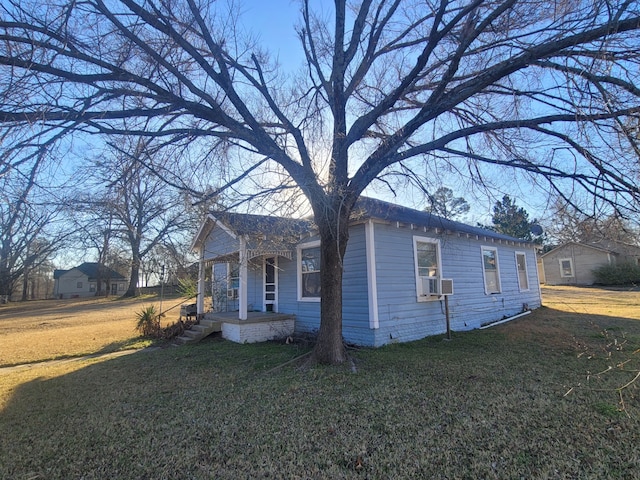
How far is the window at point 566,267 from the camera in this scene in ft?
99.2

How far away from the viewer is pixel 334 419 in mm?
3953

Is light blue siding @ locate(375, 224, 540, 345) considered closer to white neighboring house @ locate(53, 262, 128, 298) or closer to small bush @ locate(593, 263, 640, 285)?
small bush @ locate(593, 263, 640, 285)

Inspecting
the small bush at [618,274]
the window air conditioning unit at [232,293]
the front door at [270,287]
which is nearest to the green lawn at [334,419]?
the front door at [270,287]

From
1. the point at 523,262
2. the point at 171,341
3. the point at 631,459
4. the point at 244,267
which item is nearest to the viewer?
the point at 631,459

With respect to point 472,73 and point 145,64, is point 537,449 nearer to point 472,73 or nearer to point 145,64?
point 472,73

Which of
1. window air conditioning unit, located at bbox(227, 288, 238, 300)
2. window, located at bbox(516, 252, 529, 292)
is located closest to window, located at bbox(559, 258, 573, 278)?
window, located at bbox(516, 252, 529, 292)

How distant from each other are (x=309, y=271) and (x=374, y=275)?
2330mm

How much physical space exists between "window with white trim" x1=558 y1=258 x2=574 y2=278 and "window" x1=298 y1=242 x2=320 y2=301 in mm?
30411

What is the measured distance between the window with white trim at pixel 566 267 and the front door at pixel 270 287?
30524 millimetres

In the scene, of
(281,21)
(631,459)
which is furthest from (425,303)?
(281,21)

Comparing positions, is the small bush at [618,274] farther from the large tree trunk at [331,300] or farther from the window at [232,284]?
the large tree trunk at [331,300]

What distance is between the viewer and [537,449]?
3.14 meters

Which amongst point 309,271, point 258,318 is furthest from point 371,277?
point 258,318

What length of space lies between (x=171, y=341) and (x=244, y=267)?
3665 mm
